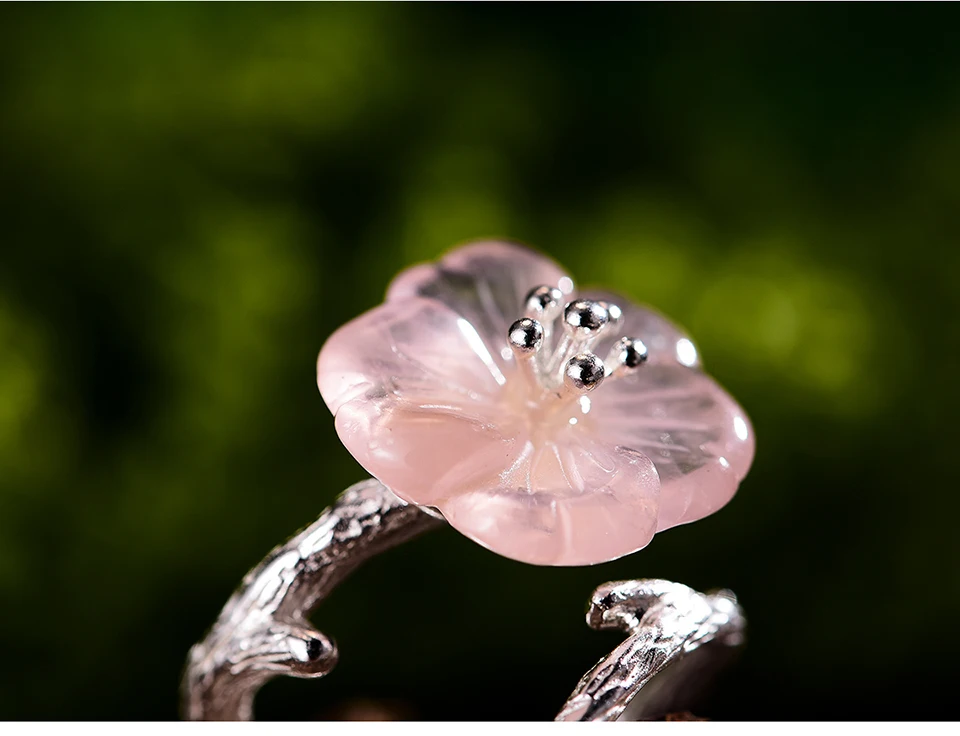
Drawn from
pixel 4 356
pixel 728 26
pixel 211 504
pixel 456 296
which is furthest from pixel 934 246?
pixel 4 356

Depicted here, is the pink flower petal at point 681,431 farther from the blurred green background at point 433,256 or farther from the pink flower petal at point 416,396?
the blurred green background at point 433,256

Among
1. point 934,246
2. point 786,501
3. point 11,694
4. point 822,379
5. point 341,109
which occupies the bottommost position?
point 11,694

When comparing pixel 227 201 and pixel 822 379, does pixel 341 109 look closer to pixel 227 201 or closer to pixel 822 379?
pixel 227 201

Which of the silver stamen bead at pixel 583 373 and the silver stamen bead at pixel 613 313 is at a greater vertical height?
the silver stamen bead at pixel 613 313

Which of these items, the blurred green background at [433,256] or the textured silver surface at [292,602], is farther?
the blurred green background at [433,256]

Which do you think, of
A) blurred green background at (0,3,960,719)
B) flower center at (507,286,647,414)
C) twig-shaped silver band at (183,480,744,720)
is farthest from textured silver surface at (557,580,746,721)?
blurred green background at (0,3,960,719)

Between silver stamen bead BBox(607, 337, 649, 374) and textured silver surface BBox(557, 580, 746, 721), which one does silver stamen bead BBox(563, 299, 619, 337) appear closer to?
silver stamen bead BBox(607, 337, 649, 374)

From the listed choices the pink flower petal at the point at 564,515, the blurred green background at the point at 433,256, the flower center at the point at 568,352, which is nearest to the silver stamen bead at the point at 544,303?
the flower center at the point at 568,352
